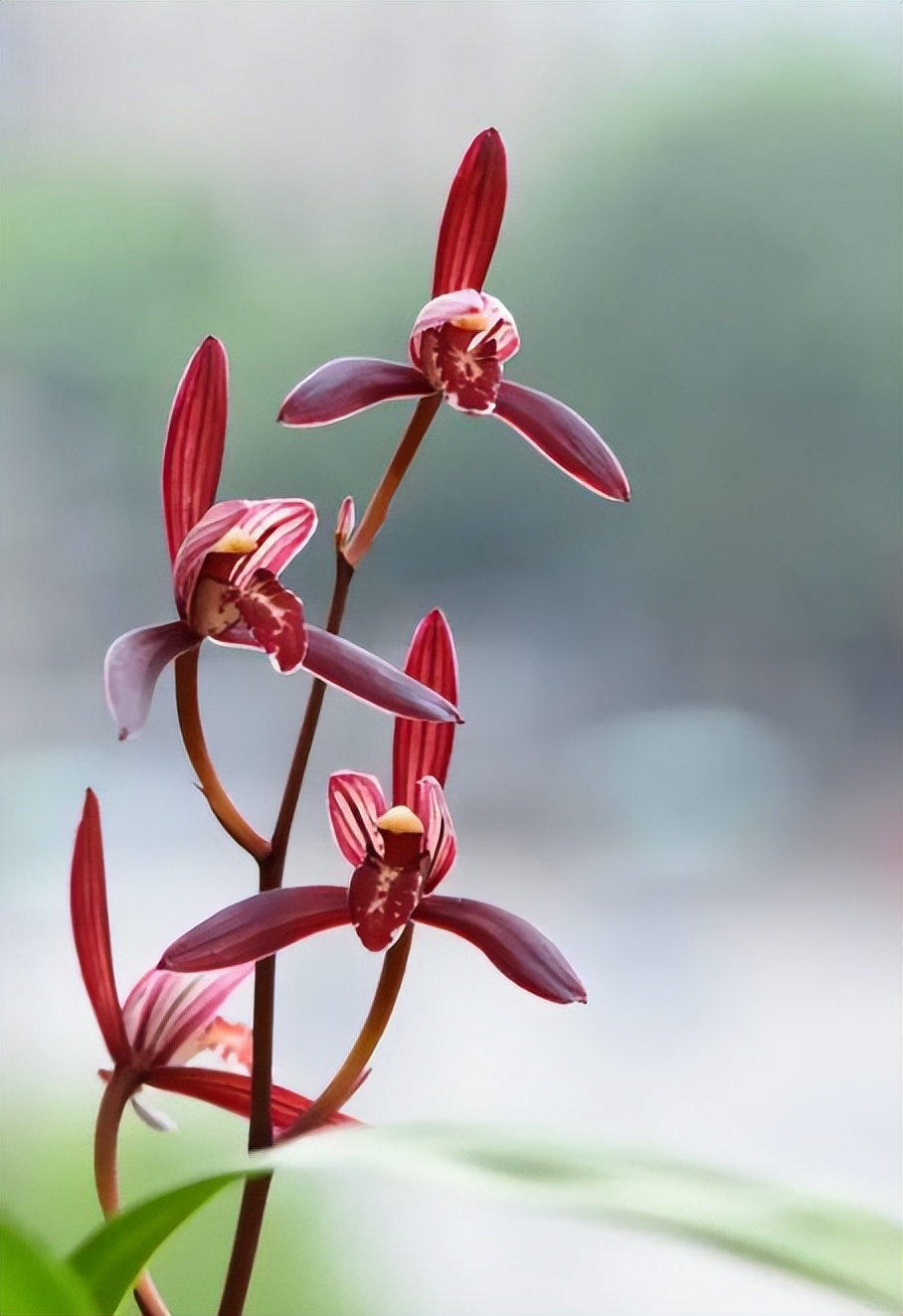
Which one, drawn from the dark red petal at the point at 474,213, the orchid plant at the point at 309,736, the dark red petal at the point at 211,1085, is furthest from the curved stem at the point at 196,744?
the dark red petal at the point at 474,213

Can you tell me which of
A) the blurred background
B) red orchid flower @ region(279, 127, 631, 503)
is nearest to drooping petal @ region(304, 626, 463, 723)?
red orchid flower @ region(279, 127, 631, 503)

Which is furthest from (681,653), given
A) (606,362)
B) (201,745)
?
(201,745)

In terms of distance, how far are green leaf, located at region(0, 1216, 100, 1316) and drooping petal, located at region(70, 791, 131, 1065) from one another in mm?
174

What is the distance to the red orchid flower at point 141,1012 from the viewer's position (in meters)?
0.61

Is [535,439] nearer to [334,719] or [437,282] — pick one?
[437,282]

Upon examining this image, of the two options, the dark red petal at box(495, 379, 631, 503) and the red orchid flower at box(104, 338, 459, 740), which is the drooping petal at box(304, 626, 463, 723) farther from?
the dark red petal at box(495, 379, 631, 503)

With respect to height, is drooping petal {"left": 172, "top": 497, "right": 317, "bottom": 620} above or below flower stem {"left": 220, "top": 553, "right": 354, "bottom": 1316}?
above

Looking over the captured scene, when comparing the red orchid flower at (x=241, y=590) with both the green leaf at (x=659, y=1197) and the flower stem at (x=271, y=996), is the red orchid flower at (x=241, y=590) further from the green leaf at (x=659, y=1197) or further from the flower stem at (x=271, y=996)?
the green leaf at (x=659, y=1197)

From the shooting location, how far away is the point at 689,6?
0.88 meters

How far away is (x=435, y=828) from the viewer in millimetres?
590

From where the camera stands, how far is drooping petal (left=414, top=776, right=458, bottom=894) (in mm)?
585

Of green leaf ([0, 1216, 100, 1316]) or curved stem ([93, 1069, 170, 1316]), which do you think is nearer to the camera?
green leaf ([0, 1216, 100, 1316])

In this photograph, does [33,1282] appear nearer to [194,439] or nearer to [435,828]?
[435,828]

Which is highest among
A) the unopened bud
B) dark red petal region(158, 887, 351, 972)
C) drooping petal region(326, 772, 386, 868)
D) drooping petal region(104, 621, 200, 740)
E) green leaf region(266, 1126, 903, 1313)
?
the unopened bud
